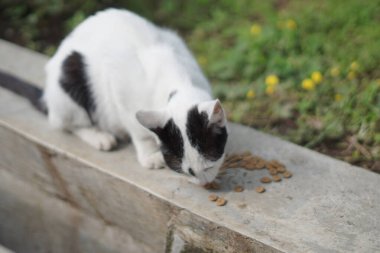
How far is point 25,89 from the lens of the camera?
319cm

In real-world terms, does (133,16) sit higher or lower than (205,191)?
higher

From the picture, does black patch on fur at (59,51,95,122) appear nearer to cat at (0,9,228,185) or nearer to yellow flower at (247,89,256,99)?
cat at (0,9,228,185)

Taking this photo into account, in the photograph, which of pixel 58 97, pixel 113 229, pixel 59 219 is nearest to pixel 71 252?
pixel 59 219

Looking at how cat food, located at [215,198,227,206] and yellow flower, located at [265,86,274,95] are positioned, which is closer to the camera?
cat food, located at [215,198,227,206]

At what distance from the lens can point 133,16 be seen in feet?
9.20

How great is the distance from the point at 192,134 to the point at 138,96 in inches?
20.0

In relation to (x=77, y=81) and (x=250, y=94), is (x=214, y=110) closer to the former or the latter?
(x=77, y=81)

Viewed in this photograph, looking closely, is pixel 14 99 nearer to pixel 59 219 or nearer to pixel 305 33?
pixel 59 219

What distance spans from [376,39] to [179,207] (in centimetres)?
213

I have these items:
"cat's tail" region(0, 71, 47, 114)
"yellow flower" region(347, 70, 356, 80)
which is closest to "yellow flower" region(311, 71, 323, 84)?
"yellow flower" region(347, 70, 356, 80)

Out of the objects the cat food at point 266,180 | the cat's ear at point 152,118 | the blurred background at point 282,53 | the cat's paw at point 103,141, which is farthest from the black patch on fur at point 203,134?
the blurred background at point 282,53

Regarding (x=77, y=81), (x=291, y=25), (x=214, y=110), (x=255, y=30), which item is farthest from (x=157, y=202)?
(x=291, y=25)

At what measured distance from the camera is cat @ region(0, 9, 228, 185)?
2178mm

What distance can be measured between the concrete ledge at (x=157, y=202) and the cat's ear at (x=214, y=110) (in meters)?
0.47
